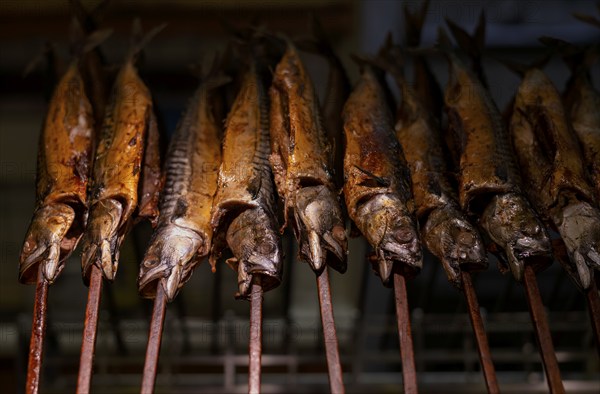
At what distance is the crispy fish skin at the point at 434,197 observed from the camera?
2.11 metres

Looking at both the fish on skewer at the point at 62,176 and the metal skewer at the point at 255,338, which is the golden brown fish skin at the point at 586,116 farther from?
the fish on skewer at the point at 62,176

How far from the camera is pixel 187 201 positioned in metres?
2.22

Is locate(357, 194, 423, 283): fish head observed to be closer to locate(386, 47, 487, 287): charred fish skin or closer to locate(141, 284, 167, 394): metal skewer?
locate(386, 47, 487, 287): charred fish skin

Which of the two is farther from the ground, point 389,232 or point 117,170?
point 117,170

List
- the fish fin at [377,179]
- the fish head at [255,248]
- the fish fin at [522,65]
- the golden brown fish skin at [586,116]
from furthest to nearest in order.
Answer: the fish fin at [522,65] → the golden brown fish skin at [586,116] → the fish fin at [377,179] → the fish head at [255,248]

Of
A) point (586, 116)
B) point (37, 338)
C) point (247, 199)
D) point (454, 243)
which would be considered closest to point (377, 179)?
point (454, 243)

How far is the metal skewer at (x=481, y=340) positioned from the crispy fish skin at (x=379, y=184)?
0.17 metres

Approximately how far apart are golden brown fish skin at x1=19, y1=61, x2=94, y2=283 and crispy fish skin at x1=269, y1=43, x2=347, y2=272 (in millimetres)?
635

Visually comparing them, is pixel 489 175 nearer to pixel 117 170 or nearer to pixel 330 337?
pixel 330 337

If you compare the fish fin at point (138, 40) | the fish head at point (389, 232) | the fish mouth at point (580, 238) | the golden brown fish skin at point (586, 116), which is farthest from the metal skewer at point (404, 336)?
the fish fin at point (138, 40)

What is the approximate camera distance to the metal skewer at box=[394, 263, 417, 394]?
1.86 meters

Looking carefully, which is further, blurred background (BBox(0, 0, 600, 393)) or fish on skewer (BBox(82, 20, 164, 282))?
blurred background (BBox(0, 0, 600, 393))

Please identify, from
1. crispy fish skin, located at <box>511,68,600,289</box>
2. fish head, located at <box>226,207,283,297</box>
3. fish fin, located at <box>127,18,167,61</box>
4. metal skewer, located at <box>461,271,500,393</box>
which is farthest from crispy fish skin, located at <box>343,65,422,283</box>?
fish fin, located at <box>127,18,167,61</box>

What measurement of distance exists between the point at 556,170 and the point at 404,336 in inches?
30.0
